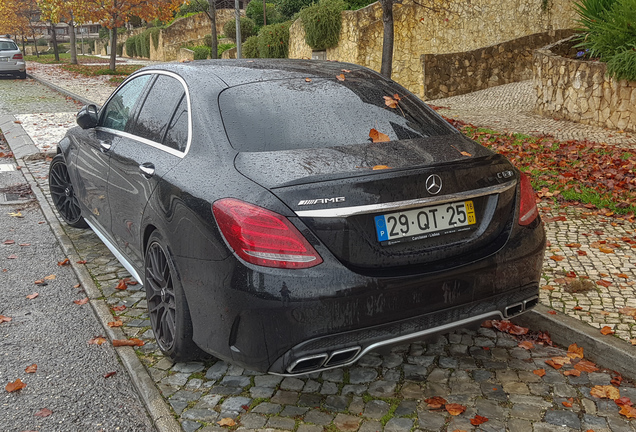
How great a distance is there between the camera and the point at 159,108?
4113 mm

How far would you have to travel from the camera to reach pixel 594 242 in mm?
5395

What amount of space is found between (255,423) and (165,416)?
43cm

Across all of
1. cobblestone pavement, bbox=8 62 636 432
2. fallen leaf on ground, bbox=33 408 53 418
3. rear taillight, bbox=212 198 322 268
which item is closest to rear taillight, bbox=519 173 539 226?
cobblestone pavement, bbox=8 62 636 432

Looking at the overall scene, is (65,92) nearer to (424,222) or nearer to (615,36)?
(615,36)

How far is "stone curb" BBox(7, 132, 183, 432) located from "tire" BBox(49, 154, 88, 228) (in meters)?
0.17

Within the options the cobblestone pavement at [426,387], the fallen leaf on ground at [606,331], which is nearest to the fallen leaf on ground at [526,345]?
the cobblestone pavement at [426,387]

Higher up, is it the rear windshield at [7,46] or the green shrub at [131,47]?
the green shrub at [131,47]

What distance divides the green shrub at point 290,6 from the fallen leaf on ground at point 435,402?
26625mm

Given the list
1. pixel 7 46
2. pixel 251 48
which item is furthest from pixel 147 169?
pixel 7 46

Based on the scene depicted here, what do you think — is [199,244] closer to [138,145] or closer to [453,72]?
[138,145]

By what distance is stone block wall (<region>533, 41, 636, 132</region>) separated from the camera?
11.0 meters

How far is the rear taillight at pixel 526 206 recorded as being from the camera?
331cm

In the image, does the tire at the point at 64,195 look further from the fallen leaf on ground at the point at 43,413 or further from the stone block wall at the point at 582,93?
the stone block wall at the point at 582,93

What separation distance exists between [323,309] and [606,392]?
1593 mm
